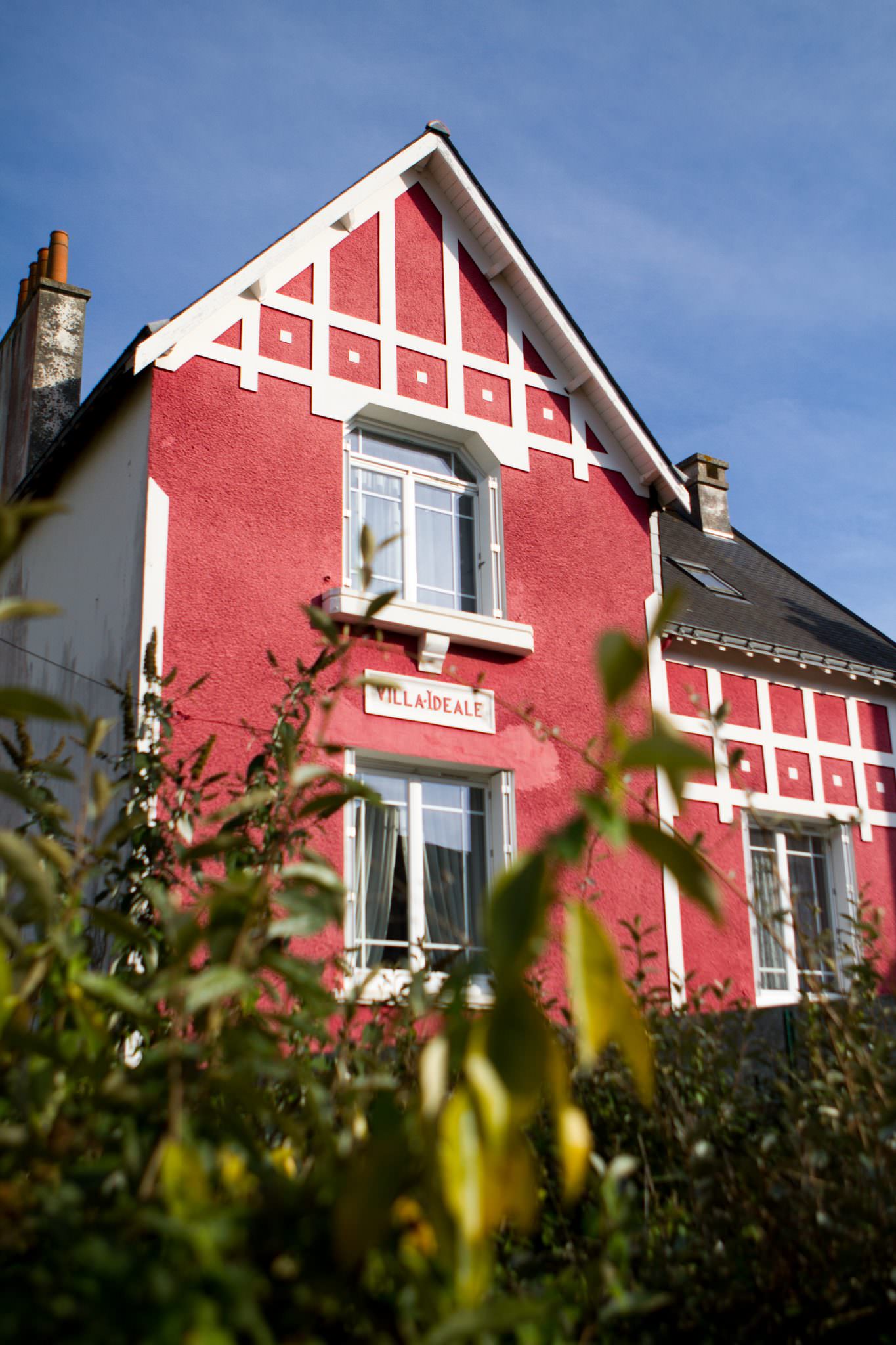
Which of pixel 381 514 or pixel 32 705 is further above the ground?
pixel 381 514

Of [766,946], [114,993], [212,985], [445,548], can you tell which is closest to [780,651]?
[766,946]

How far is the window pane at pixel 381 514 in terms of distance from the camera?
32.0 feet

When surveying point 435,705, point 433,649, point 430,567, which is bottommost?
point 435,705

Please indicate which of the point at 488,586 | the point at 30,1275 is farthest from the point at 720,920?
the point at 488,586

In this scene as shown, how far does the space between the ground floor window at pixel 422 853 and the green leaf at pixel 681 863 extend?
720cm

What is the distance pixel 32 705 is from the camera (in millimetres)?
1666

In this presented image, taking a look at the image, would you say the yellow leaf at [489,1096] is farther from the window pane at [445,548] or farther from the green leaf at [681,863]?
the window pane at [445,548]

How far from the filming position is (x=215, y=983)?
70.9 inches

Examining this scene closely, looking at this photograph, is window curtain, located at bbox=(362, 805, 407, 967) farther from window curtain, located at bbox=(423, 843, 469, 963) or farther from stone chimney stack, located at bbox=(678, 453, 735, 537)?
stone chimney stack, located at bbox=(678, 453, 735, 537)

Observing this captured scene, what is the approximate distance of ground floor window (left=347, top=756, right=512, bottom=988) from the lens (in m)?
8.87

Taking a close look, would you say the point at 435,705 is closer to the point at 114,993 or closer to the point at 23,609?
the point at 114,993

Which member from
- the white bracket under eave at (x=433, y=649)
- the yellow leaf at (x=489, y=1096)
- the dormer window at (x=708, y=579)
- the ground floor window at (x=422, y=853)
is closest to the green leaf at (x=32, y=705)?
the yellow leaf at (x=489, y=1096)

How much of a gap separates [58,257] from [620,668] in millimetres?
13509

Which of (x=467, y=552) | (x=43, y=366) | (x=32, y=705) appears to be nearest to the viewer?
(x=32, y=705)
